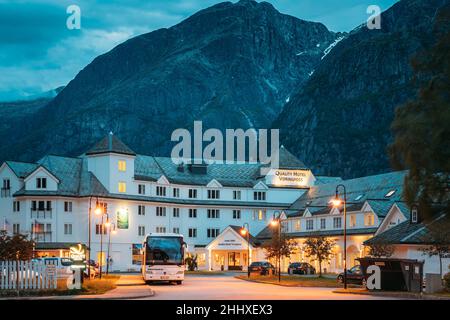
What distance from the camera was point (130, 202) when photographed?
120 m

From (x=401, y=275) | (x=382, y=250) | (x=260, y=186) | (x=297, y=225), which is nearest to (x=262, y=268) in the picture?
(x=382, y=250)

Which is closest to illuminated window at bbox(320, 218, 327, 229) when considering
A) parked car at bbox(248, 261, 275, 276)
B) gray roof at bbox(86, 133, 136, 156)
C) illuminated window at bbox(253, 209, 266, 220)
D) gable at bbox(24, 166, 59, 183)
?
parked car at bbox(248, 261, 275, 276)

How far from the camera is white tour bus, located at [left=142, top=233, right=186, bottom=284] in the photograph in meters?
62.7

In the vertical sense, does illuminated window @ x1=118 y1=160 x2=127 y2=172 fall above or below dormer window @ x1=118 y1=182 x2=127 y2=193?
above

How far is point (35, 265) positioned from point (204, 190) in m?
81.0

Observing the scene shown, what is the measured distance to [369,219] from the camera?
95375 mm

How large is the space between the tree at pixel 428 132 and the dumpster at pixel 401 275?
595 centimetres

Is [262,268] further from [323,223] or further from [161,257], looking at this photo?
[161,257]

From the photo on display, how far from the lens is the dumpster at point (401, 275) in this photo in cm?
5212

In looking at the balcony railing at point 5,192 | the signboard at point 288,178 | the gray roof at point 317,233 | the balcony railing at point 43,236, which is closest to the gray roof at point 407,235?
the gray roof at point 317,233

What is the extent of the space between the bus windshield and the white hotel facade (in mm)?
40140

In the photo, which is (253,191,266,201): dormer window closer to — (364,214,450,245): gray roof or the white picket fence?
(364,214,450,245): gray roof
